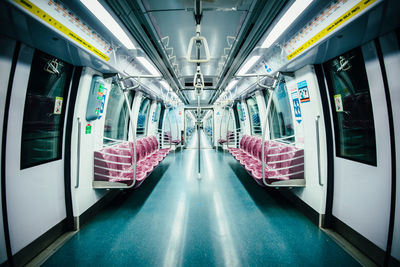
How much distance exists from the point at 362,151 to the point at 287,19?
2.15 m

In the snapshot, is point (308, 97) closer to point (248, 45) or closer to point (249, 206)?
point (248, 45)

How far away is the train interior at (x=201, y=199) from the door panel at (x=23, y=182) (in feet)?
0.05

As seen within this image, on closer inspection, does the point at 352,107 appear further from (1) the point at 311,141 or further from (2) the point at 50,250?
(2) the point at 50,250

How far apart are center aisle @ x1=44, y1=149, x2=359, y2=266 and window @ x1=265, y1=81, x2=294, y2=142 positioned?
1995 millimetres

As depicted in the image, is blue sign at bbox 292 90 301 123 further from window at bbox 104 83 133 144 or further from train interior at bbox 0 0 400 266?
window at bbox 104 83 133 144

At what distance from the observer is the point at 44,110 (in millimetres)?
2164

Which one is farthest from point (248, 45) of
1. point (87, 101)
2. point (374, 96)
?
point (87, 101)

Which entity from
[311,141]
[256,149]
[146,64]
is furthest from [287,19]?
[256,149]

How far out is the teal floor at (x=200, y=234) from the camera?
186 cm

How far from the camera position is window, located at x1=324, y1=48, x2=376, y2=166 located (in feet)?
6.44

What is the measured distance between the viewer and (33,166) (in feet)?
6.48

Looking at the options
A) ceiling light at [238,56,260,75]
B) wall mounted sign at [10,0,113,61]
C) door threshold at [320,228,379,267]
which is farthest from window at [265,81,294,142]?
wall mounted sign at [10,0,113,61]

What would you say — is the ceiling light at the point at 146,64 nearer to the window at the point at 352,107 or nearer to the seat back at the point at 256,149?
the window at the point at 352,107

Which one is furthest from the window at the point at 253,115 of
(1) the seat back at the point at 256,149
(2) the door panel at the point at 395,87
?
(2) the door panel at the point at 395,87
